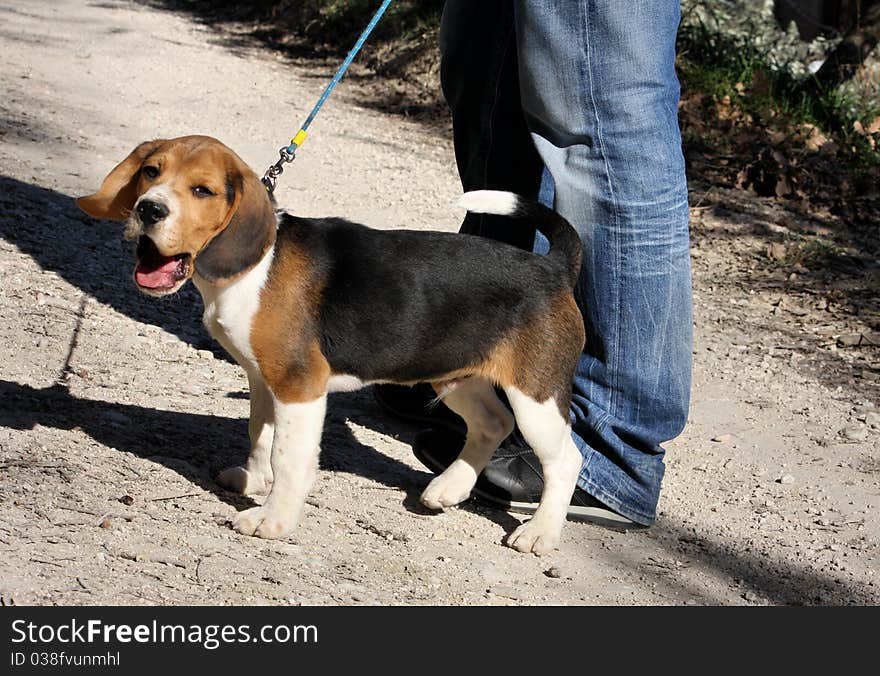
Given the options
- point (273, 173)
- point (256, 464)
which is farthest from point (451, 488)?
point (273, 173)

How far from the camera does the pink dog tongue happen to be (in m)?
3.36

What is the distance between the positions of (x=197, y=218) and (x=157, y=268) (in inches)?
8.6

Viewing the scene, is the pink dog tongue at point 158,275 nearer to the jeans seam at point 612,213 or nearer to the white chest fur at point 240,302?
the white chest fur at point 240,302

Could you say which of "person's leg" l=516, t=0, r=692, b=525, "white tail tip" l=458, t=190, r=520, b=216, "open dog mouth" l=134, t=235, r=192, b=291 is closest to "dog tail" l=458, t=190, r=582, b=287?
"white tail tip" l=458, t=190, r=520, b=216

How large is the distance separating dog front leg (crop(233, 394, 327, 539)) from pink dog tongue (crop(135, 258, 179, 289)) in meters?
0.49

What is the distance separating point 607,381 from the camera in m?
3.97

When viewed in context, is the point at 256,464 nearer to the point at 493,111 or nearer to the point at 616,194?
the point at 616,194

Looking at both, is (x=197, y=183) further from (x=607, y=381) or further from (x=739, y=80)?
(x=739, y=80)

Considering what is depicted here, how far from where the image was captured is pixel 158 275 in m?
3.36

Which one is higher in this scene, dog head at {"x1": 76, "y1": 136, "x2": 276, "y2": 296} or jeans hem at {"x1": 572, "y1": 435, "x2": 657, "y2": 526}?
dog head at {"x1": 76, "y1": 136, "x2": 276, "y2": 296}

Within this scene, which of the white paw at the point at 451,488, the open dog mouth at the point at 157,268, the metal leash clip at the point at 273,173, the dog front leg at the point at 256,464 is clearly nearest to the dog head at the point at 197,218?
the open dog mouth at the point at 157,268

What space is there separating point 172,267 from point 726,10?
31.9 feet

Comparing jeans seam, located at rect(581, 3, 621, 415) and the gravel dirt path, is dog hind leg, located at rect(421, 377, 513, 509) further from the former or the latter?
jeans seam, located at rect(581, 3, 621, 415)
